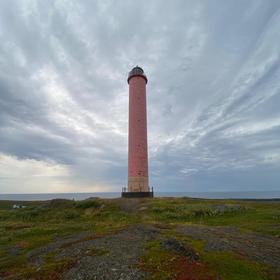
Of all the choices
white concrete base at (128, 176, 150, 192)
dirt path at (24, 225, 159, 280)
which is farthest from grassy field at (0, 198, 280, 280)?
white concrete base at (128, 176, 150, 192)

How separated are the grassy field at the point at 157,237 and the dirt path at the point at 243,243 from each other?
1.56 feet

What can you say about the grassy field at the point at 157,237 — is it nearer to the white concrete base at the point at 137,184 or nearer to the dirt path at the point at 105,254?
the dirt path at the point at 105,254

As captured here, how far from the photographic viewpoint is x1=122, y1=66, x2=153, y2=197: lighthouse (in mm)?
44344

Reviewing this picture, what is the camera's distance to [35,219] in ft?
118

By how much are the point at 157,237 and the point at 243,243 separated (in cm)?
645

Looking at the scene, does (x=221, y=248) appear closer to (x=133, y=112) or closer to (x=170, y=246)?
(x=170, y=246)

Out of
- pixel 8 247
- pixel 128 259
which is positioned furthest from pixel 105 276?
pixel 8 247

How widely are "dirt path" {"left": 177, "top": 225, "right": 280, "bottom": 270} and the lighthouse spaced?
22.6 metres

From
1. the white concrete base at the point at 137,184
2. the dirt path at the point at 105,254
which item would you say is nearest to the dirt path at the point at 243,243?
the dirt path at the point at 105,254

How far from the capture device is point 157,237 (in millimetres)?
18062

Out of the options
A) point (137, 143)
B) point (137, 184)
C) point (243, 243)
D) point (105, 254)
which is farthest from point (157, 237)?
point (137, 143)

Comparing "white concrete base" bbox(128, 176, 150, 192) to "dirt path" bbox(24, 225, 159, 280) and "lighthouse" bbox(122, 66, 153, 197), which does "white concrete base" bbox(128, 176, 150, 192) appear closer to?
"lighthouse" bbox(122, 66, 153, 197)

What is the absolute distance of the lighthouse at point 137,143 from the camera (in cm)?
4434

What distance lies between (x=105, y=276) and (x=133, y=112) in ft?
124
